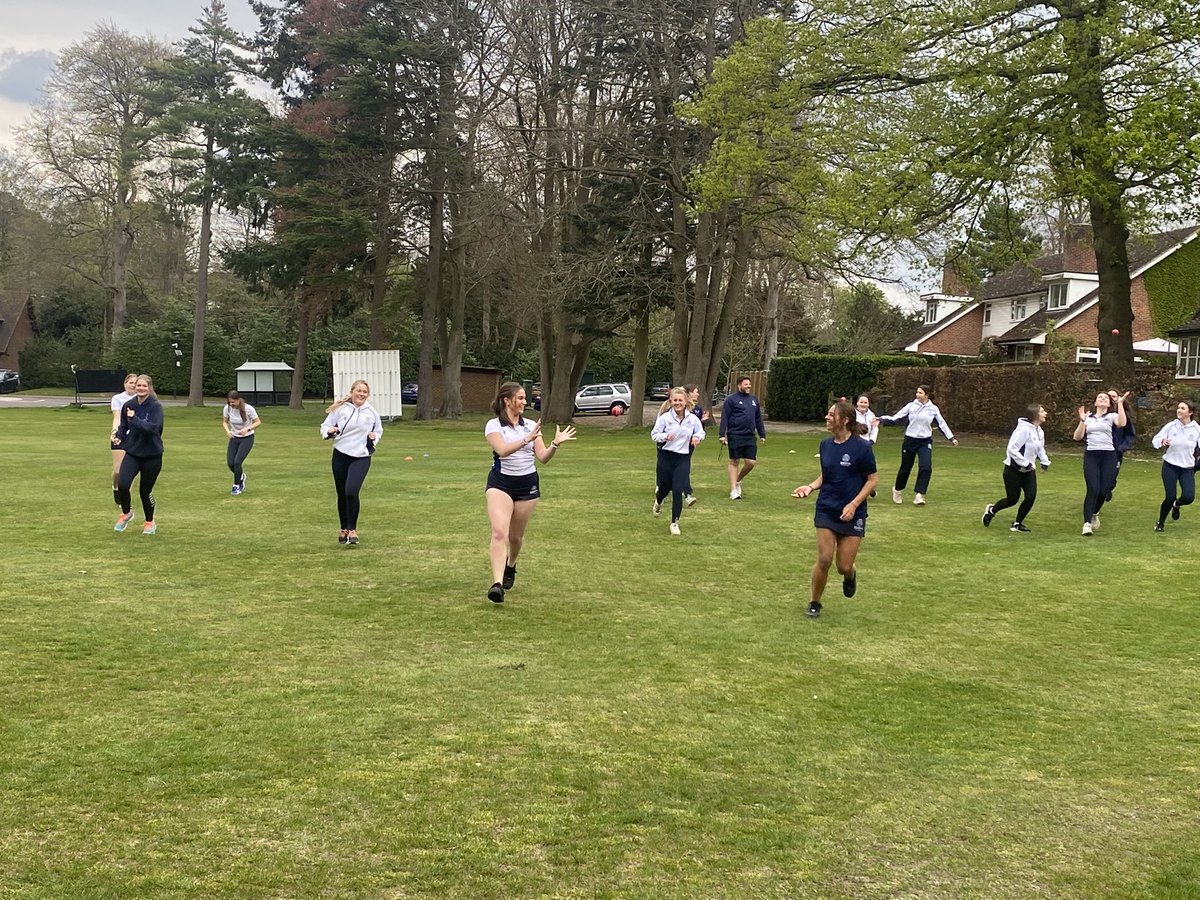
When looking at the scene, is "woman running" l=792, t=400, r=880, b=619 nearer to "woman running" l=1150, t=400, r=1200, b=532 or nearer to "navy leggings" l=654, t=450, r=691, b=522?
"navy leggings" l=654, t=450, r=691, b=522

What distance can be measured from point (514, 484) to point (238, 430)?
30.0 feet

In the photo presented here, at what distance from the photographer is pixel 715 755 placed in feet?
17.3

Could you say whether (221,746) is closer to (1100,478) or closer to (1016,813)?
(1016,813)

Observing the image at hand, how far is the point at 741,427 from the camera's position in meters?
15.9

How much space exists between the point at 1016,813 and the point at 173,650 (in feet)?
17.5

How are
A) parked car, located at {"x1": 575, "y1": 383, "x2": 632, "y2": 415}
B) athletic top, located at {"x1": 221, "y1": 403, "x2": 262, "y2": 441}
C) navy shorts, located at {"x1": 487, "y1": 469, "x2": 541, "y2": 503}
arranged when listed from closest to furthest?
navy shorts, located at {"x1": 487, "y1": 469, "x2": 541, "y2": 503}
athletic top, located at {"x1": 221, "y1": 403, "x2": 262, "y2": 441}
parked car, located at {"x1": 575, "y1": 383, "x2": 632, "y2": 415}

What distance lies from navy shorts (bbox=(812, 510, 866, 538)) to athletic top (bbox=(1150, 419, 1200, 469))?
6.86 m

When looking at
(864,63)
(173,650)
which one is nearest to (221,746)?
(173,650)

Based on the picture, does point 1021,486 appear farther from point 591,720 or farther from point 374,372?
point 374,372

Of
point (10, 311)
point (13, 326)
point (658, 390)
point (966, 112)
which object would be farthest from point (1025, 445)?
point (10, 311)

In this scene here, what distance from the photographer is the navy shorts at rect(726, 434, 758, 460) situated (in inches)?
631

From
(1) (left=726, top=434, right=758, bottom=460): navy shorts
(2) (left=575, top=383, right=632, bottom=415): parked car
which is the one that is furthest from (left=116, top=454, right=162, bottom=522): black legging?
(2) (left=575, top=383, right=632, bottom=415): parked car

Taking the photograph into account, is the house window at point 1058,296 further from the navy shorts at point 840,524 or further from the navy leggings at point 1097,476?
the navy shorts at point 840,524

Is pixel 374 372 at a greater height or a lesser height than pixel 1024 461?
greater
